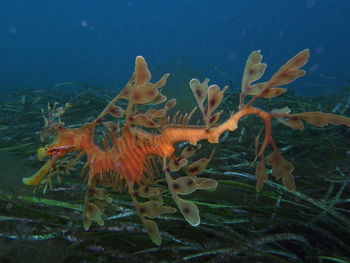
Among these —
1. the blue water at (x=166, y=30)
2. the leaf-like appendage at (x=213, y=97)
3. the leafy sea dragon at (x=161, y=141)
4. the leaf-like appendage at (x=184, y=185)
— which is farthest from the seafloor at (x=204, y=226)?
the blue water at (x=166, y=30)

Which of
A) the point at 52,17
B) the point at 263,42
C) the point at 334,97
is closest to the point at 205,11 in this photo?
the point at 263,42

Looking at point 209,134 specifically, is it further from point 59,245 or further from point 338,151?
point 338,151

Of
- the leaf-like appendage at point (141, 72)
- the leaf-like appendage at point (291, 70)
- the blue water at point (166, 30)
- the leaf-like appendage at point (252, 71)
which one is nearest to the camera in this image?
the leaf-like appendage at point (291, 70)

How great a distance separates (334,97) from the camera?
13.3 ft

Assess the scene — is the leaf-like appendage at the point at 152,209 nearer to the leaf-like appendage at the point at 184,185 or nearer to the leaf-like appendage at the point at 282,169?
the leaf-like appendage at the point at 184,185

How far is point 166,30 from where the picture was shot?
95.4 metres

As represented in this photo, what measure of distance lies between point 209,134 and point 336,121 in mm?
450

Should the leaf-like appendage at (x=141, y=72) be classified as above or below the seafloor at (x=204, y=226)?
above

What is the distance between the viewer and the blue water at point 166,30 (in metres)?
77.2

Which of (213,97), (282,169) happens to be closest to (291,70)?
(213,97)

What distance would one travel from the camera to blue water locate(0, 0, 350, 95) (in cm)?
7725

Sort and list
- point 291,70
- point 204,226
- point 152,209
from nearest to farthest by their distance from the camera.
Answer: point 291,70 < point 152,209 < point 204,226

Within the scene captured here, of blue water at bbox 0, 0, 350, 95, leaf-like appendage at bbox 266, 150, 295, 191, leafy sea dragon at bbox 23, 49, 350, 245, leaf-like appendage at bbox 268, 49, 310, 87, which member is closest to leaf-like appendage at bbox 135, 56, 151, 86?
leafy sea dragon at bbox 23, 49, 350, 245

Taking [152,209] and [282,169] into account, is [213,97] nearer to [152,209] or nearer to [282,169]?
[282,169]
